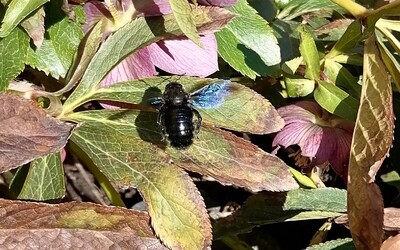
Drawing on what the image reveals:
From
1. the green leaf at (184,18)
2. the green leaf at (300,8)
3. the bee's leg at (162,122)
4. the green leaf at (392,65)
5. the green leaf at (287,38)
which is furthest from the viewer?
the green leaf at (300,8)

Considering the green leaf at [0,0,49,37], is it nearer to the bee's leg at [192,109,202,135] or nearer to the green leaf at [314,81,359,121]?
the bee's leg at [192,109,202,135]

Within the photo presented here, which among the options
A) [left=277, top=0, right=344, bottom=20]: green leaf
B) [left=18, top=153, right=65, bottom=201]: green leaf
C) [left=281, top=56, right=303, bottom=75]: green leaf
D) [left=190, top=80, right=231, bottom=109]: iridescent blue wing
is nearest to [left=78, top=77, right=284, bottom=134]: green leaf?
[left=190, top=80, right=231, bottom=109]: iridescent blue wing

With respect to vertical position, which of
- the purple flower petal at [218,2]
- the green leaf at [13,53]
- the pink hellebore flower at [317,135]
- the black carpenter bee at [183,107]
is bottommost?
the pink hellebore flower at [317,135]

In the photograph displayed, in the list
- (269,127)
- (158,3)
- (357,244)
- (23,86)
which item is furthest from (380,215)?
(23,86)

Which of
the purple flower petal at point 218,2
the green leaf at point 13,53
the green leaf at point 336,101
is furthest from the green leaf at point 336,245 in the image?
the green leaf at point 13,53

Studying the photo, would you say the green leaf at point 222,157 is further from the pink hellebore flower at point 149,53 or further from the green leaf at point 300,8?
the green leaf at point 300,8

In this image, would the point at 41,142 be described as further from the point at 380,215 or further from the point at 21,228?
the point at 380,215

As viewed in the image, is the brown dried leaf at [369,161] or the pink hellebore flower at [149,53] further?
the pink hellebore flower at [149,53]
